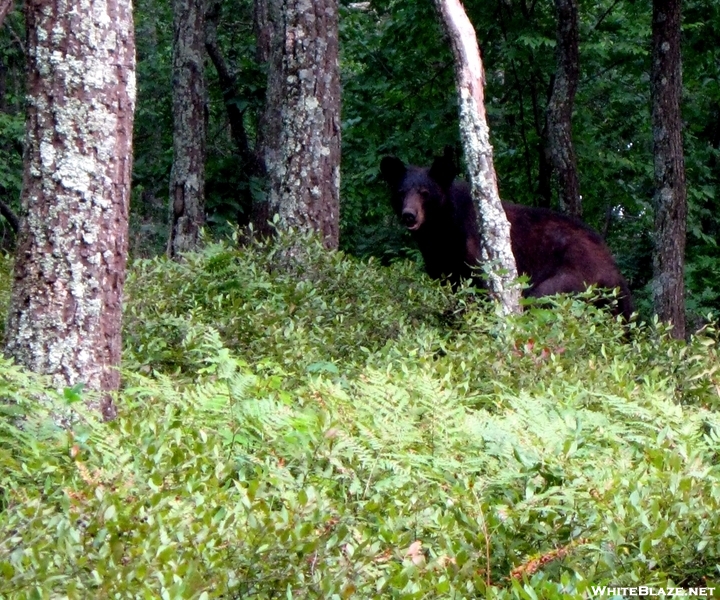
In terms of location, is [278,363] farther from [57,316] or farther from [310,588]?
[310,588]

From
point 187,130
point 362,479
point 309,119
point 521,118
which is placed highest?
point 521,118

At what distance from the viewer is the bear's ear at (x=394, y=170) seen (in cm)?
1205

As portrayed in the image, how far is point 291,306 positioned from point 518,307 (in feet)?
6.48

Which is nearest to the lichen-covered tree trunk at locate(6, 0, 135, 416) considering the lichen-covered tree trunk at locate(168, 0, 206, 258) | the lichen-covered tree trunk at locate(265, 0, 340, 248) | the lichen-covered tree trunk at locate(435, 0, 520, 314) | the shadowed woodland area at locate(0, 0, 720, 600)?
the shadowed woodland area at locate(0, 0, 720, 600)

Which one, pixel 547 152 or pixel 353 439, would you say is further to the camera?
pixel 547 152

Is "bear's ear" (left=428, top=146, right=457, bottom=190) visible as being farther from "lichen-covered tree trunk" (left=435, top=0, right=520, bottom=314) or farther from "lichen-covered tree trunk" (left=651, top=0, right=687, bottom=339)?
"lichen-covered tree trunk" (left=435, top=0, right=520, bottom=314)

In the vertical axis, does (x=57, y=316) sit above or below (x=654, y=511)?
above

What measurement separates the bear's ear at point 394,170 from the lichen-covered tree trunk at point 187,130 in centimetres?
294

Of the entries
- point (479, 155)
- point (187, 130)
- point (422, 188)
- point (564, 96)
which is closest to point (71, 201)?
point (479, 155)

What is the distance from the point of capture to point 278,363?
21.6 feet

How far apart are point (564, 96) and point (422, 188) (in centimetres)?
291

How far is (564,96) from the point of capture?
529 inches

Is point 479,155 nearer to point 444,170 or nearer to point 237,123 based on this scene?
point 444,170

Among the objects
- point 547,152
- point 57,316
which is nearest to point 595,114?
point 547,152
